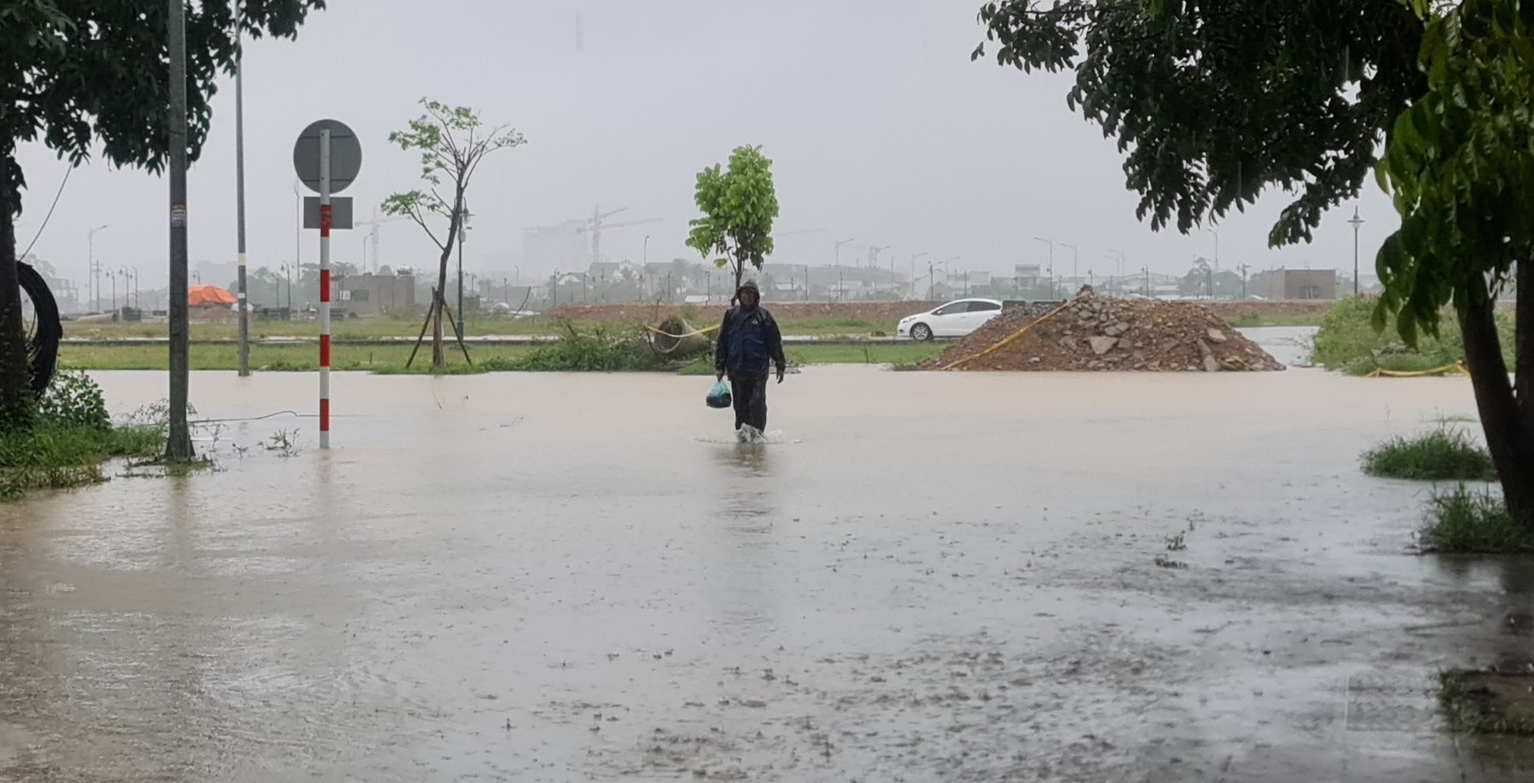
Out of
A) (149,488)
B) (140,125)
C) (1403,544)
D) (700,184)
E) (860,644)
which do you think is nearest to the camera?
(860,644)

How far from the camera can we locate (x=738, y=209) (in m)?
40.1

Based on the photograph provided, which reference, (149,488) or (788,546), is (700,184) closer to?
(149,488)

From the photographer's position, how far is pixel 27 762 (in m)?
5.77

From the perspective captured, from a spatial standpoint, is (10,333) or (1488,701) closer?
(1488,701)

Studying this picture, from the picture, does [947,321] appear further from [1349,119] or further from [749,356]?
[1349,119]

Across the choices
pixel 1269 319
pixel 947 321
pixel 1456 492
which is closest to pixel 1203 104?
pixel 1456 492

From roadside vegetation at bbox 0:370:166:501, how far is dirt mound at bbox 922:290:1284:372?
2183 cm

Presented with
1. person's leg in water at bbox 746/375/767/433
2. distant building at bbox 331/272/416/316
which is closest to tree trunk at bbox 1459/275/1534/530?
person's leg in water at bbox 746/375/767/433

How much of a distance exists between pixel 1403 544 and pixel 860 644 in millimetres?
4405

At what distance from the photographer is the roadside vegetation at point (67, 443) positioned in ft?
46.4

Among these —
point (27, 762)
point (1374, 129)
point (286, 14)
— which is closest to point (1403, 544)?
point (1374, 129)

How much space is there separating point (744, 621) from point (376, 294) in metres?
102

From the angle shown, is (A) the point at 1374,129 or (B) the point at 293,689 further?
(A) the point at 1374,129

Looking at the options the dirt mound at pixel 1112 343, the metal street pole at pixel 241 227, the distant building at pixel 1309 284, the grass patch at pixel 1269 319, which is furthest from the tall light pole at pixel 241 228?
the distant building at pixel 1309 284
